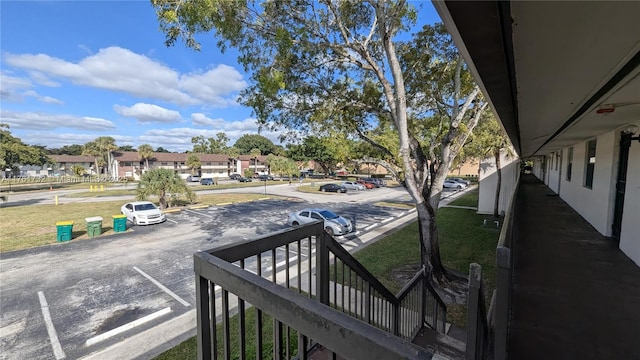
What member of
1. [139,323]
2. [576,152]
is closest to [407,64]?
[576,152]

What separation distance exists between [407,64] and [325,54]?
233 centimetres

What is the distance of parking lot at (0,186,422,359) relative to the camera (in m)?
5.33

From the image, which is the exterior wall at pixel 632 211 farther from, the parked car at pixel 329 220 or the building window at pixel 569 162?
the parked car at pixel 329 220

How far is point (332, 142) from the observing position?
322 inches

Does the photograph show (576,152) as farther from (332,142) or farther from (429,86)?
(332,142)

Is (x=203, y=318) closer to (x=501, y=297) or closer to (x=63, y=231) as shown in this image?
(x=501, y=297)

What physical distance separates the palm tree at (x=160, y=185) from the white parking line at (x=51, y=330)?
12134 millimetres

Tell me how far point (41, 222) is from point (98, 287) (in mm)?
12813

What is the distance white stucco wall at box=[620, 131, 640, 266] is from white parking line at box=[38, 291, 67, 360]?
383 inches

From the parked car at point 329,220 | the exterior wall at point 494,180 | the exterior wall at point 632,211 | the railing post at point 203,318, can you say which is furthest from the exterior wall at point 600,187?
the railing post at point 203,318

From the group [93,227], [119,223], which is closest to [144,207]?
[119,223]

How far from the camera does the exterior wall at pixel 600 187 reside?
6.30 m

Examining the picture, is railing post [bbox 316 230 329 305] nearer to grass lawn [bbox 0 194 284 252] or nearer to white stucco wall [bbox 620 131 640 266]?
white stucco wall [bbox 620 131 640 266]

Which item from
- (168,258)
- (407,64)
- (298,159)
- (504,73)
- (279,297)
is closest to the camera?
(279,297)
